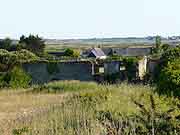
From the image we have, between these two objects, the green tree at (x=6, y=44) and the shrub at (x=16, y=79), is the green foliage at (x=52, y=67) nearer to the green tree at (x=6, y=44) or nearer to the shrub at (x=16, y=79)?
the shrub at (x=16, y=79)

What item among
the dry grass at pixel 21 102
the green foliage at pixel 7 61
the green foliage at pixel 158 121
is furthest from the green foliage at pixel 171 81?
the green foliage at pixel 7 61

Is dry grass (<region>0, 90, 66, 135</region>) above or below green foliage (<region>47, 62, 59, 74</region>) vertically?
above

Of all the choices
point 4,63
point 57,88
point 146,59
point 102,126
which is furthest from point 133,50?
point 102,126

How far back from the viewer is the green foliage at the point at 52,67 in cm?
3941

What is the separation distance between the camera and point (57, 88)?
1013 inches

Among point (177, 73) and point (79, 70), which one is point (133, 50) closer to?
point (79, 70)

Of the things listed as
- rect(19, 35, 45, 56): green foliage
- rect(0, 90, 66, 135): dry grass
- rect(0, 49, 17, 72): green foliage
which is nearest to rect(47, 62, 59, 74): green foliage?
rect(0, 49, 17, 72): green foliage

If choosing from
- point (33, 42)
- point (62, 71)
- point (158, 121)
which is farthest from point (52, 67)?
point (158, 121)

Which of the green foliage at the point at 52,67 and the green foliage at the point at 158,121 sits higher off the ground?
the green foliage at the point at 158,121

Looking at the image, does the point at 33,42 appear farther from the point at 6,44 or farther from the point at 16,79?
the point at 16,79

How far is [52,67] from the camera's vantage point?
39469 mm

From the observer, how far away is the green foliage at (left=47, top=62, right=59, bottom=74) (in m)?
39.4

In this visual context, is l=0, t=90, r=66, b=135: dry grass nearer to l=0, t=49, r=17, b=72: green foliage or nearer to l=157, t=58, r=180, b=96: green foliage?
l=157, t=58, r=180, b=96: green foliage

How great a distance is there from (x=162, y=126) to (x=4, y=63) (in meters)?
36.7
